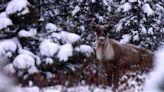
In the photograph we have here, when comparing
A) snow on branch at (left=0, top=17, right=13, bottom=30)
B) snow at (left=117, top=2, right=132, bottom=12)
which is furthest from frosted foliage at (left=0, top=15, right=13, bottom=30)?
snow at (left=117, top=2, right=132, bottom=12)

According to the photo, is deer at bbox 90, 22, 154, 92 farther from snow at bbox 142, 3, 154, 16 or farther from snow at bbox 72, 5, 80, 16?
snow at bbox 142, 3, 154, 16

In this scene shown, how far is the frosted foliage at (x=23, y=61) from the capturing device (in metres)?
10.2

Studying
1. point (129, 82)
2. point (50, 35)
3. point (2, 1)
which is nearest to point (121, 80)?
point (129, 82)

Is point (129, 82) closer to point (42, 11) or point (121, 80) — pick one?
point (121, 80)

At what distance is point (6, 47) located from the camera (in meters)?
10.4

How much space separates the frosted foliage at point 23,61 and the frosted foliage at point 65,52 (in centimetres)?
72

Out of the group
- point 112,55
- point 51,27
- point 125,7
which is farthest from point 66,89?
point 125,7

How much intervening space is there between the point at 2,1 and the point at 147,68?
4.60 meters

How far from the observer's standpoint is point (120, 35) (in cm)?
1602

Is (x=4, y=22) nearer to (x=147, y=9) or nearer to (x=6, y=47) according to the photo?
(x=6, y=47)

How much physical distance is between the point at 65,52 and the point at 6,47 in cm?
150

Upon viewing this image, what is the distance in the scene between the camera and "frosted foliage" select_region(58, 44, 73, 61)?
1058 cm

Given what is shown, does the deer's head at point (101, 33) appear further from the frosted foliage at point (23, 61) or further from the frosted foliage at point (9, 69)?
the frosted foliage at point (9, 69)

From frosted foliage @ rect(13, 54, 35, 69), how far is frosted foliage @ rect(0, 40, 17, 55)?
33cm
